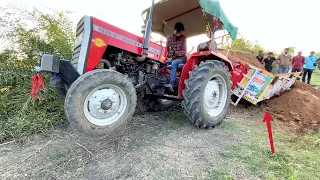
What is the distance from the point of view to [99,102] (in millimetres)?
2611

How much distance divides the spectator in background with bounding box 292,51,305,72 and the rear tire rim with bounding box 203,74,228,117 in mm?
7390

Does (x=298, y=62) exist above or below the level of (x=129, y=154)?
above

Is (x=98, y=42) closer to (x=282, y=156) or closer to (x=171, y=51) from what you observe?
(x=171, y=51)

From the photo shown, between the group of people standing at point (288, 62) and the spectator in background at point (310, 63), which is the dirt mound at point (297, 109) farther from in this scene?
the spectator in background at point (310, 63)

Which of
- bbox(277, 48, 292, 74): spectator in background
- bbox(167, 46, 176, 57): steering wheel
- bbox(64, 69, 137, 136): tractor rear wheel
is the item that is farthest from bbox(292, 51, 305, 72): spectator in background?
bbox(64, 69, 137, 136): tractor rear wheel

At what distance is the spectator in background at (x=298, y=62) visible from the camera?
9648 millimetres

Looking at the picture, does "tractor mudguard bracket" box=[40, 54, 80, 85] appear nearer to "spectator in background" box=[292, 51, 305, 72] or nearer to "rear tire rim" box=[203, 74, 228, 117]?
"rear tire rim" box=[203, 74, 228, 117]

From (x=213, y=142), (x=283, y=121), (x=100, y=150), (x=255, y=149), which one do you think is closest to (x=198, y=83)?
(x=213, y=142)

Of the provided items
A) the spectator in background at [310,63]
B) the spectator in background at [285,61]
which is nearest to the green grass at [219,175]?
the spectator in background at [285,61]

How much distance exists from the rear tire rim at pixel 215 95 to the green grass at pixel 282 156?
76cm

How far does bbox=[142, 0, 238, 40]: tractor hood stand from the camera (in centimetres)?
377

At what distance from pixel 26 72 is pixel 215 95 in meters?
3.37

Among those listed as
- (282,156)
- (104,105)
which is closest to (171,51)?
(104,105)

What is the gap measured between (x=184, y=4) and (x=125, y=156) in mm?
3163
